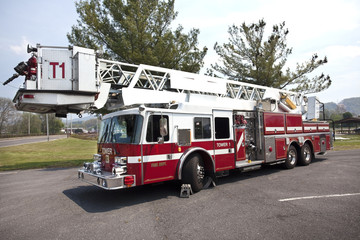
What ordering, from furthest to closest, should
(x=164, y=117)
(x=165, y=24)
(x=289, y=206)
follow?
(x=165, y=24) → (x=164, y=117) → (x=289, y=206)

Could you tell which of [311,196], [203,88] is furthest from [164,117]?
[311,196]

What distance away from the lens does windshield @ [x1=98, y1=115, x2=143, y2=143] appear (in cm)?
547

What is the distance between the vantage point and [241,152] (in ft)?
25.1

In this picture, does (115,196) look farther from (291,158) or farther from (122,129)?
(291,158)

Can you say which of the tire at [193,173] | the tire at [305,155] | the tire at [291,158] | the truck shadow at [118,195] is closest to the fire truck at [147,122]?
the tire at [193,173]

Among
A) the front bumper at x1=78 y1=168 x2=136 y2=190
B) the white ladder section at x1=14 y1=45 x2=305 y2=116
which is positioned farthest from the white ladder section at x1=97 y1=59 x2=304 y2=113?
the front bumper at x1=78 y1=168 x2=136 y2=190

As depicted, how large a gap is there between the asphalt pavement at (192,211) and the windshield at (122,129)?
1.54 metres

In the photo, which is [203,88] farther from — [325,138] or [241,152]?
[325,138]

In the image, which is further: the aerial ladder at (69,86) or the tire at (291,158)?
the tire at (291,158)

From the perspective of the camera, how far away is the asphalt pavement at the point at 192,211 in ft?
12.8

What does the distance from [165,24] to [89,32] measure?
4.13 metres

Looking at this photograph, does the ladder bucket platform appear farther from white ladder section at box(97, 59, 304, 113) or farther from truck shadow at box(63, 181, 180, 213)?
truck shadow at box(63, 181, 180, 213)

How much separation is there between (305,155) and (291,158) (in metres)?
0.96

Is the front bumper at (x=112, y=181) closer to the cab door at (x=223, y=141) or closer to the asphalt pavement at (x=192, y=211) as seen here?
the asphalt pavement at (x=192, y=211)
